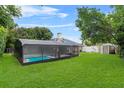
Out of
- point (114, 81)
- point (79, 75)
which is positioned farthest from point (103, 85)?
point (79, 75)

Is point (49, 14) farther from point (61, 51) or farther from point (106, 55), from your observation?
point (106, 55)

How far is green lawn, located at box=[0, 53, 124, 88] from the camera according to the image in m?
4.69

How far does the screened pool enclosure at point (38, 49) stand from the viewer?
586cm

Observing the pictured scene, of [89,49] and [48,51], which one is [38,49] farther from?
[89,49]

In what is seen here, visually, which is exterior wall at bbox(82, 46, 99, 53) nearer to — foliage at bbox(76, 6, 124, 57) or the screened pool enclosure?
the screened pool enclosure

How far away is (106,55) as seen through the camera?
7.86 metres

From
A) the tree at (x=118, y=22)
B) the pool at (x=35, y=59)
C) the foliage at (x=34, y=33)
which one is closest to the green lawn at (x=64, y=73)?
the pool at (x=35, y=59)

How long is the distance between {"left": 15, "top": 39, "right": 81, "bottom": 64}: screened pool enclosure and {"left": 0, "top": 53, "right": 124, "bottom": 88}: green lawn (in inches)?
7.8

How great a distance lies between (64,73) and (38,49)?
100 cm

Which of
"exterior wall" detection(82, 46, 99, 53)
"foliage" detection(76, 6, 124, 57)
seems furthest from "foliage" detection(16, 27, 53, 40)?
"foliage" detection(76, 6, 124, 57)

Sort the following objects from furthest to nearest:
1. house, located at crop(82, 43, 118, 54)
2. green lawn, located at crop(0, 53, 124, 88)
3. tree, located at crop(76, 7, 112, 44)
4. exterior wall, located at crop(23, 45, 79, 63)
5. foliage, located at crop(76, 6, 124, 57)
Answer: tree, located at crop(76, 7, 112, 44) < foliage, located at crop(76, 6, 124, 57) < house, located at crop(82, 43, 118, 54) < exterior wall, located at crop(23, 45, 79, 63) < green lawn, located at crop(0, 53, 124, 88)

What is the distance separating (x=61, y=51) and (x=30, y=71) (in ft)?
5.89

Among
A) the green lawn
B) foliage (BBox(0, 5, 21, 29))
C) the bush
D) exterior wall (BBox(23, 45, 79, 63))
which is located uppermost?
foliage (BBox(0, 5, 21, 29))

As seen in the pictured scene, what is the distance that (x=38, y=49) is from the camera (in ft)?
19.6
